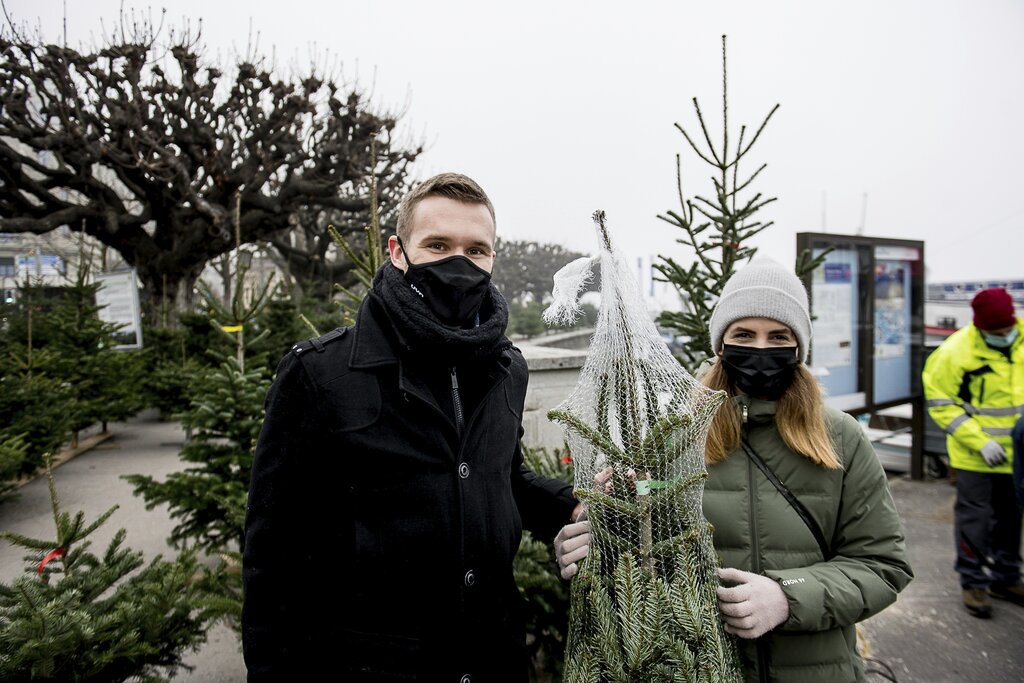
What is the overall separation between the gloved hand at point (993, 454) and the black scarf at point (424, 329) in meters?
4.21

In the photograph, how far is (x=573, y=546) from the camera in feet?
5.35

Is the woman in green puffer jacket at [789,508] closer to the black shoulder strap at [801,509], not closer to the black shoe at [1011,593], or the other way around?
the black shoulder strap at [801,509]

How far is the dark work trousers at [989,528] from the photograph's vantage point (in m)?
4.20

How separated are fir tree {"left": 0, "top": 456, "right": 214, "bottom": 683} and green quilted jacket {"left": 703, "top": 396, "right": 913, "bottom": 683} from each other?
2.12 meters

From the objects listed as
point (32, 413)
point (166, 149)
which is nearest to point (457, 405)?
point (32, 413)

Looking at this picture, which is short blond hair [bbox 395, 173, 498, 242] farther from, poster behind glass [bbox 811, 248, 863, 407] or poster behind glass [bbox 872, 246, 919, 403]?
poster behind glass [bbox 872, 246, 919, 403]

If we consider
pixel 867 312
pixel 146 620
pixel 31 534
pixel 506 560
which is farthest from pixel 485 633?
pixel 867 312

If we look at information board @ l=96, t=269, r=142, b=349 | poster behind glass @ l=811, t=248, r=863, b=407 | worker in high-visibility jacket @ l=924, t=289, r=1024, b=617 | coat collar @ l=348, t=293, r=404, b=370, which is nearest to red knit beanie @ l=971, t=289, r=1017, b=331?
worker in high-visibility jacket @ l=924, t=289, r=1024, b=617

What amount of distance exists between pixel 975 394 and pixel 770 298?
148 inches

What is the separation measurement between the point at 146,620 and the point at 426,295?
182 centimetres

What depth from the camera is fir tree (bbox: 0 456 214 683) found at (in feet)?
6.43

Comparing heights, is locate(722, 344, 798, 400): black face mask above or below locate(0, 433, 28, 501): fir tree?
above

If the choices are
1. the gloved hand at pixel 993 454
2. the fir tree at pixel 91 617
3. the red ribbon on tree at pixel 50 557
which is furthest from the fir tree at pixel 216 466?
the gloved hand at pixel 993 454

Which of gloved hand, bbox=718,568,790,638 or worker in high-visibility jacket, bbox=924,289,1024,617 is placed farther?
worker in high-visibility jacket, bbox=924,289,1024,617
